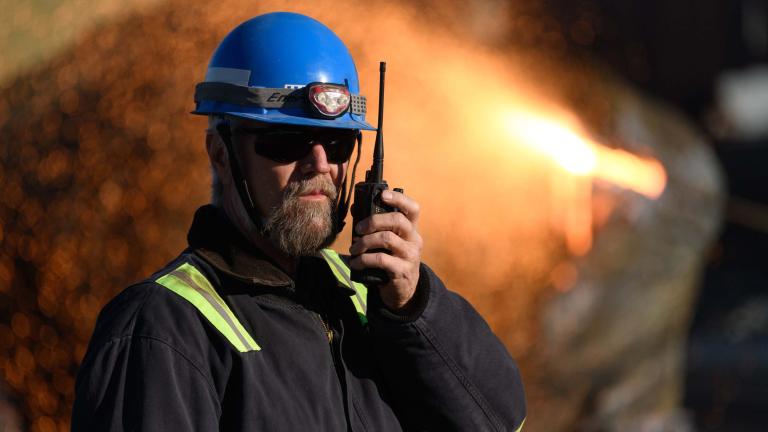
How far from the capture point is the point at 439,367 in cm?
199

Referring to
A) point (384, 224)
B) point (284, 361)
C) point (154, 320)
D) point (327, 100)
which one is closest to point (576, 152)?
point (327, 100)

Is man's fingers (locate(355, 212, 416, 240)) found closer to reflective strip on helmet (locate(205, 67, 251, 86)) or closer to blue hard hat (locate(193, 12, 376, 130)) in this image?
blue hard hat (locate(193, 12, 376, 130))

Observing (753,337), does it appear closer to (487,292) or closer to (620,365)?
(620,365)

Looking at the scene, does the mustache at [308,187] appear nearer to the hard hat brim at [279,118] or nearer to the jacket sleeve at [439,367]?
the hard hat brim at [279,118]

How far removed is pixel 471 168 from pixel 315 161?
56.8 inches

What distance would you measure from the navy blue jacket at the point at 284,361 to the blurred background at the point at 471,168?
1040 millimetres

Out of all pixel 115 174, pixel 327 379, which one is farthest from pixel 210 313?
pixel 115 174

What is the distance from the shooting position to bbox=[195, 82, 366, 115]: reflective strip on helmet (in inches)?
79.5

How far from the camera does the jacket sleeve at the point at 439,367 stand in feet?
6.48

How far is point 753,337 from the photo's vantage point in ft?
26.8

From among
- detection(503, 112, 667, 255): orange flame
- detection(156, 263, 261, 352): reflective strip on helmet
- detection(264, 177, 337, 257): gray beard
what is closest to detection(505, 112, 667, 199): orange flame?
detection(503, 112, 667, 255): orange flame

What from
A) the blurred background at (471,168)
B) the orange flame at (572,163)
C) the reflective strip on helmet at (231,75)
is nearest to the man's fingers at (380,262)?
the reflective strip on helmet at (231,75)

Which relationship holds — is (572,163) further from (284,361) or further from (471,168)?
(284,361)

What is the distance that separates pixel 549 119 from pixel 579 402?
1206 mm
